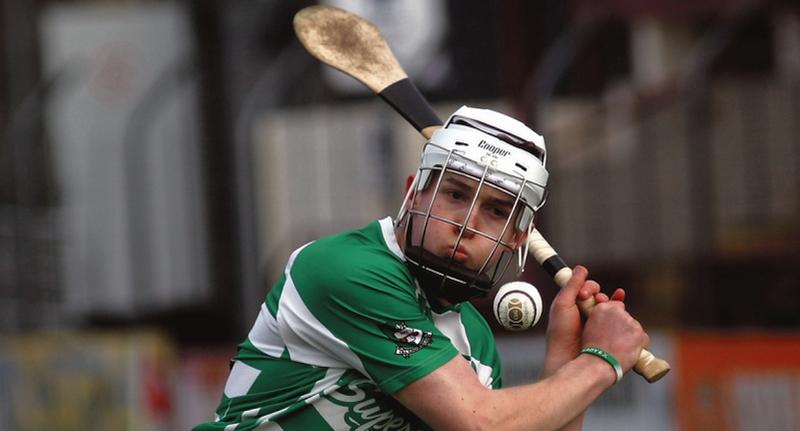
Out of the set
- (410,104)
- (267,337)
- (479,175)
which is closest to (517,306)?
(479,175)

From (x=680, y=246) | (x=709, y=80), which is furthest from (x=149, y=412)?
(x=709, y=80)

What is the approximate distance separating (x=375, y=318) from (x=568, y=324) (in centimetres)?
51

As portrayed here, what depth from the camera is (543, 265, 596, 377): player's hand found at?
343 centimetres

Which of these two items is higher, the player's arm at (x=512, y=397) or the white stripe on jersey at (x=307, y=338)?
the white stripe on jersey at (x=307, y=338)

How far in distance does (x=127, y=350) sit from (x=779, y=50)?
523cm

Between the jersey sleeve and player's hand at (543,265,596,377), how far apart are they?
13.0 inches

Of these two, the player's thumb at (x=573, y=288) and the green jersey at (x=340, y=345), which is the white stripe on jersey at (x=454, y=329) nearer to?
the green jersey at (x=340, y=345)

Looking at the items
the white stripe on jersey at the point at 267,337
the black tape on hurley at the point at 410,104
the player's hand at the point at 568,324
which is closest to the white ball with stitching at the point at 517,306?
the player's hand at the point at 568,324

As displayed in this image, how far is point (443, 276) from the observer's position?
129 inches

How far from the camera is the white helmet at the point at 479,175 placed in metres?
3.29

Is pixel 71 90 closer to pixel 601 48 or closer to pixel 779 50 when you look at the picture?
pixel 601 48

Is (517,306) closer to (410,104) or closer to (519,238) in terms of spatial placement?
(519,238)

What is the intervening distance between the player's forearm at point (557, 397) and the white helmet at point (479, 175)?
0.91ft

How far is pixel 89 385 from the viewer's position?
10.5m
